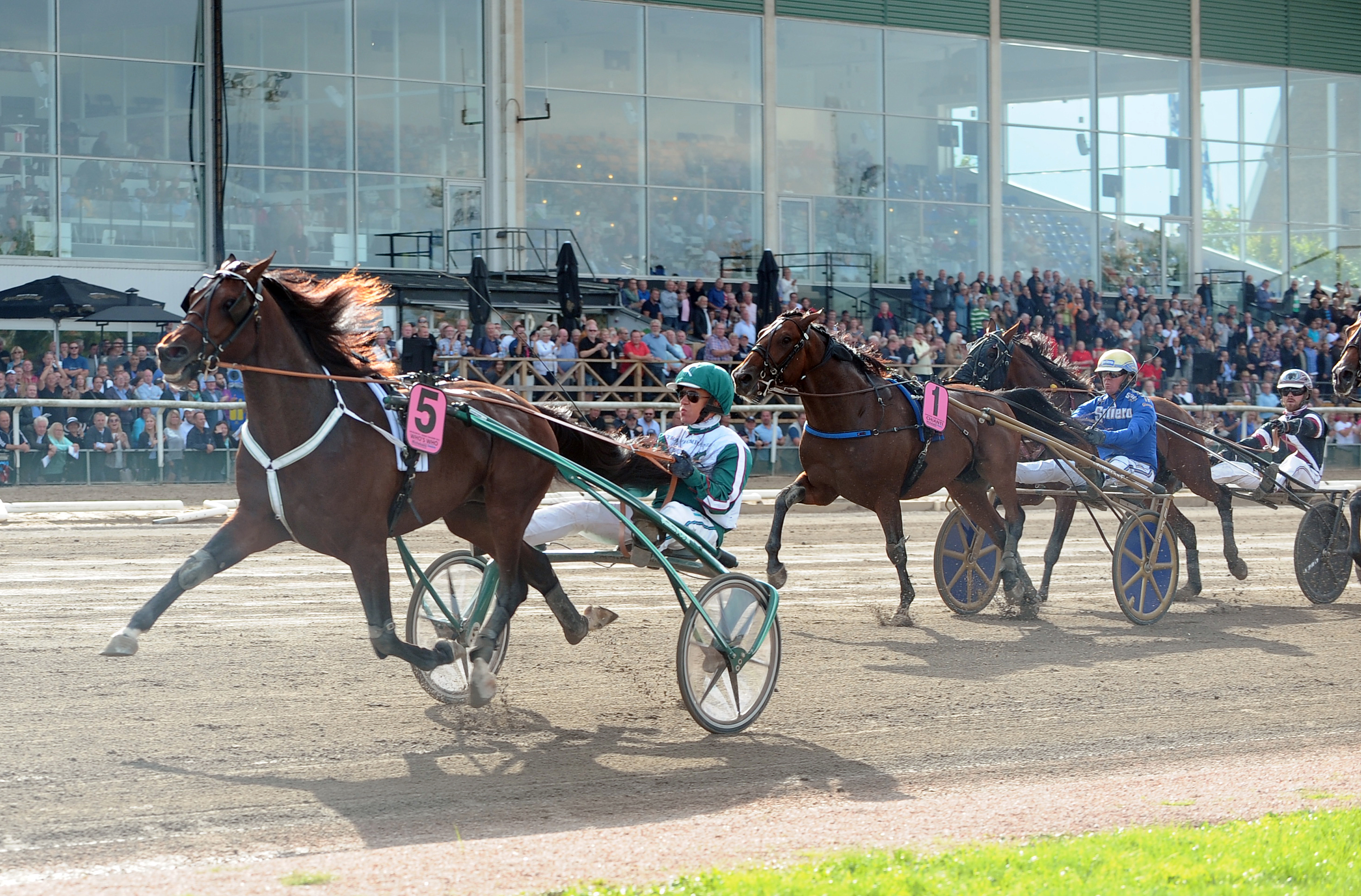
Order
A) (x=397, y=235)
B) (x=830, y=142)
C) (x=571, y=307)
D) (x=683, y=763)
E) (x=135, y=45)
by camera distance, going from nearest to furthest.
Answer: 1. (x=683, y=763)
2. (x=571, y=307)
3. (x=135, y=45)
4. (x=397, y=235)
5. (x=830, y=142)

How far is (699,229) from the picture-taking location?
2712 cm

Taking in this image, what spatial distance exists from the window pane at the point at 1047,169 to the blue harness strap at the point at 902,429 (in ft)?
71.2

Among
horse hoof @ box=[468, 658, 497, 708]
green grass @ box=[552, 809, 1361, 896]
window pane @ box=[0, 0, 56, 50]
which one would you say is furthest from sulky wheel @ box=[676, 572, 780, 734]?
window pane @ box=[0, 0, 56, 50]

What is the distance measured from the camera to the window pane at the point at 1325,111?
33.7 metres

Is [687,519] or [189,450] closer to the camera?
[687,519]

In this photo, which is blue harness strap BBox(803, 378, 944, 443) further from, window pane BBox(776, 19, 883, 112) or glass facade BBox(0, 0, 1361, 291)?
window pane BBox(776, 19, 883, 112)

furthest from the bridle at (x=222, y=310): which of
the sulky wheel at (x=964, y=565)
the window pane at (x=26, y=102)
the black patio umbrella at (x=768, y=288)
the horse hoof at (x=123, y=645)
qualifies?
the window pane at (x=26, y=102)

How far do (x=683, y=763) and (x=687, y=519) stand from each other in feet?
4.70

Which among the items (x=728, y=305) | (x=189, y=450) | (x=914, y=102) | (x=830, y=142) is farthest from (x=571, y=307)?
(x=914, y=102)

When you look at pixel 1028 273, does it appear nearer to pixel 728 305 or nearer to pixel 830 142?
pixel 830 142

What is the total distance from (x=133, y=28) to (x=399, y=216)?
4.87m

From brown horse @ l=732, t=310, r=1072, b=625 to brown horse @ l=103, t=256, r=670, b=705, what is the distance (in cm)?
308

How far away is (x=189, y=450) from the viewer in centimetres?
1476

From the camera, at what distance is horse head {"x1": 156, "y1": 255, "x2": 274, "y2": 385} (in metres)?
5.49
